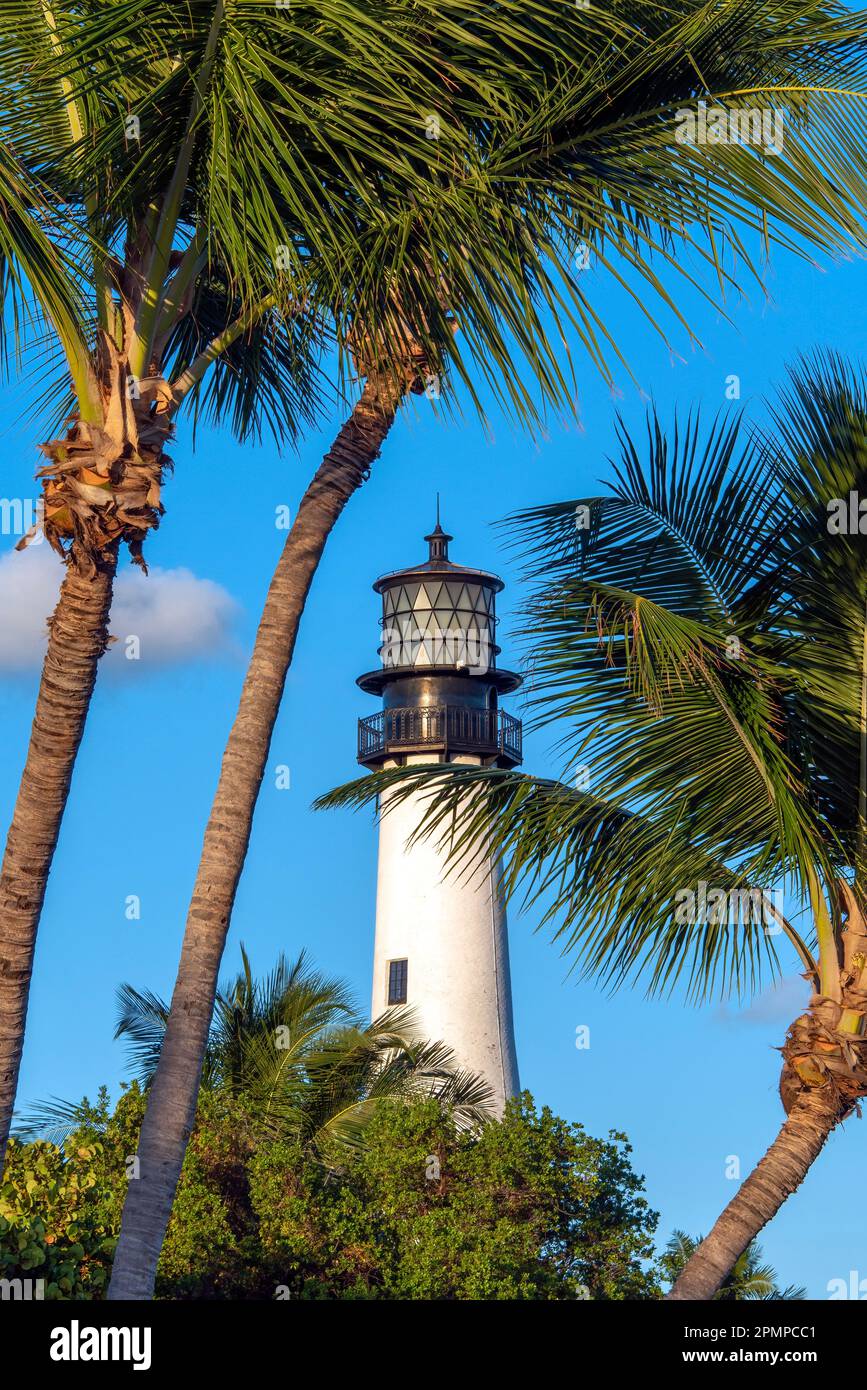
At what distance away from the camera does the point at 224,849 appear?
8.50 metres

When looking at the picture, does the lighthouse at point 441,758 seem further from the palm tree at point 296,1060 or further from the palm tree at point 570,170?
the palm tree at point 570,170

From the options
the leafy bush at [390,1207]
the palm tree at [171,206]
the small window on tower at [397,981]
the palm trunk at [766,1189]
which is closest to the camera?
the palm tree at [171,206]

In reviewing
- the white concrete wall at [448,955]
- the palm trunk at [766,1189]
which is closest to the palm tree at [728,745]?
the palm trunk at [766,1189]

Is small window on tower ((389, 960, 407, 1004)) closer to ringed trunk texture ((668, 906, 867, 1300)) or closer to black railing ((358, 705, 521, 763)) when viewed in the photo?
black railing ((358, 705, 521, 763))

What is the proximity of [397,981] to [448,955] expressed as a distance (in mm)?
1027

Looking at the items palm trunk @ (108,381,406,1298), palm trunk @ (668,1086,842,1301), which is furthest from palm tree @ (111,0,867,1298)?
palm trunk @ (668,1086,842,1301)

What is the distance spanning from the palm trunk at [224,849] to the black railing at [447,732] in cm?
1922

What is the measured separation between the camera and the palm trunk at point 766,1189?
922 cm

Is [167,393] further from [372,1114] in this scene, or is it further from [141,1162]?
[372,1114]

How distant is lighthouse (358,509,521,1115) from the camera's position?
2831 centimetres

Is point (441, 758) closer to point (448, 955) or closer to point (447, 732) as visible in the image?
point (447, 732)

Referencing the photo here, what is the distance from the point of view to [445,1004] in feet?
92.5
